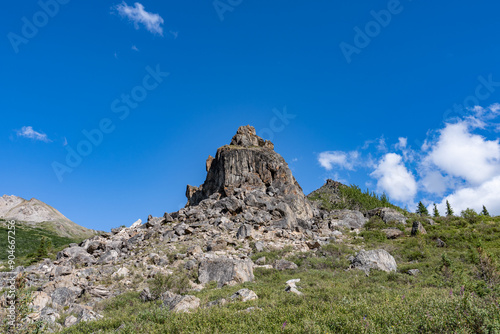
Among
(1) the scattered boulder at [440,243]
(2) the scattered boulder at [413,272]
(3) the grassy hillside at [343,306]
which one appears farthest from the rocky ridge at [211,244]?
(1) the scattered boulder at [440,243]

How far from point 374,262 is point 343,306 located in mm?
12644

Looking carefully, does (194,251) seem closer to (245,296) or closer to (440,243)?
(245,296)

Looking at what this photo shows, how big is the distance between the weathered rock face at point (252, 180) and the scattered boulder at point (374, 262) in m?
17.4

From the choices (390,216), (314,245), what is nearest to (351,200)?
(390,216)

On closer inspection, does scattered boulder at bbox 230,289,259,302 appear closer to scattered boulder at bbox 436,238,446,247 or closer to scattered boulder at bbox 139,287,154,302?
scattered boulder at bbox 139,287,154,302

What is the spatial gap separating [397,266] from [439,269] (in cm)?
390

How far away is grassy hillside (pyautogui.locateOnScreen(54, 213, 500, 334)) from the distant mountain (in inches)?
3673

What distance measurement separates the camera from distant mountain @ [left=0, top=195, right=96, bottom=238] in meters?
91.8

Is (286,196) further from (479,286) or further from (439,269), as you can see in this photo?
(479,286)

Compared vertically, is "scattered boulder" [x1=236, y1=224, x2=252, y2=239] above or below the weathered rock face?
below

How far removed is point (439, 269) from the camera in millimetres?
16797

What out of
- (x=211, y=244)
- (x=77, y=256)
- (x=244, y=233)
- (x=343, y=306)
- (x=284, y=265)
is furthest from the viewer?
(x=244, y=233)

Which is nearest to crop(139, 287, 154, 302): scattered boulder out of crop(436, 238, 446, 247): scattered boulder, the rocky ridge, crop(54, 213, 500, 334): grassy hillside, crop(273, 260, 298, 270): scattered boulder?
the rocky ridge

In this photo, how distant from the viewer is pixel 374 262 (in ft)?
62.3
